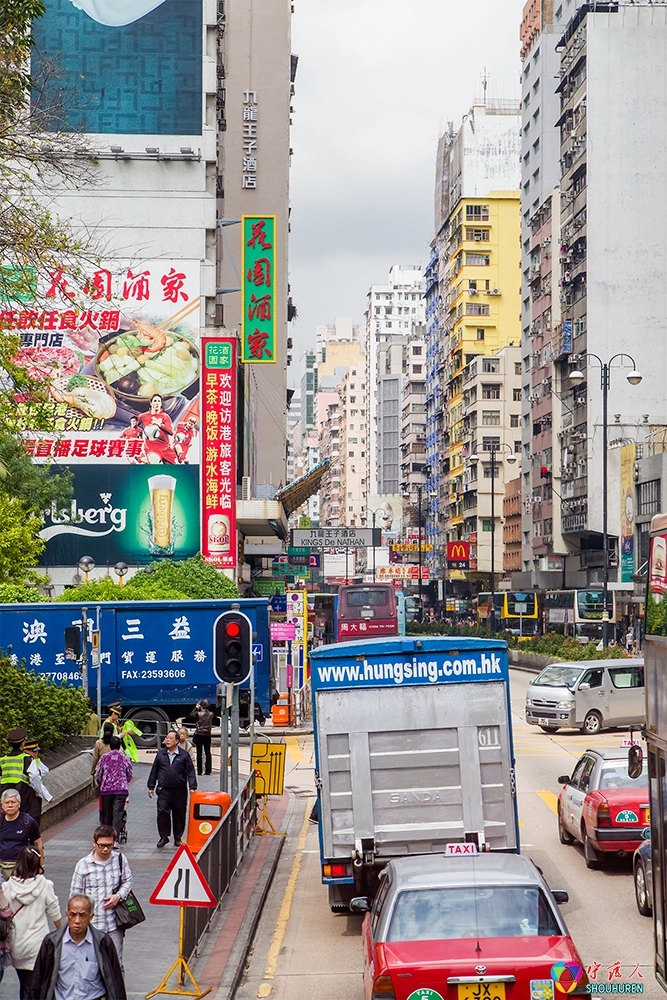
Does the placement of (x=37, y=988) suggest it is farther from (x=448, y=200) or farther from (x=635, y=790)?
(x=448, y=200)

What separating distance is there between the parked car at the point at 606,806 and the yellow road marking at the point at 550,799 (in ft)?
15.1

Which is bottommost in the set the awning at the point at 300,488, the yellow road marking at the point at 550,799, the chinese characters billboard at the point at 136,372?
the yellow road marking at the point at 550,799

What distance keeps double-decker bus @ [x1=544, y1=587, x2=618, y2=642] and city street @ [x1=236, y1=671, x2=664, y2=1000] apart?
44.4 meters

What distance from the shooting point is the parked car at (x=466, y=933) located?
→ 9117 mm

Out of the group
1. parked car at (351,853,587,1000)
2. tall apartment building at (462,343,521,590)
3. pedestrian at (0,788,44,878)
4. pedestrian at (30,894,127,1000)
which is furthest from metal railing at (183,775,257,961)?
tall apartment building at (462,343,521,590)

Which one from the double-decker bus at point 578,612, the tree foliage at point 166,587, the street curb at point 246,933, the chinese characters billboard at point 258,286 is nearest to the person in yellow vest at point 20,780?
the street curb at point 246,933

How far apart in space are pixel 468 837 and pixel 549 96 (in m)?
90.5

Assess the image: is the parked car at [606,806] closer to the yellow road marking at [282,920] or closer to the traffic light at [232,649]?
the yellow road marking at [282,920]

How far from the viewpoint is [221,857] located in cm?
1502

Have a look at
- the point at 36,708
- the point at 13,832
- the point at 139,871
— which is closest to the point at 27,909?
the point at 13,832

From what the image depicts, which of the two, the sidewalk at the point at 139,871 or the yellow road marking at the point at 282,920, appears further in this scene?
the yellow road marking at the point at 282,920

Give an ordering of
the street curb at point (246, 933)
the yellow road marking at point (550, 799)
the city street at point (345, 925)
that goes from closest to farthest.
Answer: the street curb at point (246, 933) → the city street at point (345, 925) → the yellow road marking at point (550, 799)

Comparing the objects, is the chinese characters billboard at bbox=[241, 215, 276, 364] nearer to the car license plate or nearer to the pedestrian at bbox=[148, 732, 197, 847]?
the pedestrian at bbox=[148, 732, 197, 847]

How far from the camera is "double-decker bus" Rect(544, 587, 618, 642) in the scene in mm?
66562
